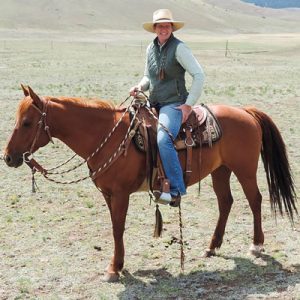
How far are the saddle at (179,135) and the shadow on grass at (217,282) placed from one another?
1.11 m

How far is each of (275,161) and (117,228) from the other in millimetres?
2450

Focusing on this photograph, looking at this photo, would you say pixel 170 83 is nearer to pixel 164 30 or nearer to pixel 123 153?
pixel 164 30

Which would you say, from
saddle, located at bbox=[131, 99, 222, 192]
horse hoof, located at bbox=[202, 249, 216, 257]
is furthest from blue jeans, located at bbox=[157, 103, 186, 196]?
horse hoof, located at bbox=[202, 249, 216, 257]

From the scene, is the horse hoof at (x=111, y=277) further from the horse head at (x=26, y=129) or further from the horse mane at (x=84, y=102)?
the horse mane at (x=84, y=102)

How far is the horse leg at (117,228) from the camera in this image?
19.3 ft

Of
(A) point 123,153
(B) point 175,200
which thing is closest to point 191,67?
(A) point 123,153

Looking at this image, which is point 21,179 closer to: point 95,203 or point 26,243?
point 95,203

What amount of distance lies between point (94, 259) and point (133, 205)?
2.19 meters

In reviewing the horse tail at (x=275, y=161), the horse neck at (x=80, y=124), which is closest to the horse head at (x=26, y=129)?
the horse neck at (x=80, y=124)

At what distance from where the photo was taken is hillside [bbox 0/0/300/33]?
13300 centimetres

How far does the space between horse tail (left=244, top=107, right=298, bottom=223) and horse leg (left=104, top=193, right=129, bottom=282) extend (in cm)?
218

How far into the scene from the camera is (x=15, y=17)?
440 ft

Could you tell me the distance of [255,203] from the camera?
6.71 m

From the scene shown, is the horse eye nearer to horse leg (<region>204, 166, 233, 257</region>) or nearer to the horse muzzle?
the horse muzzle
